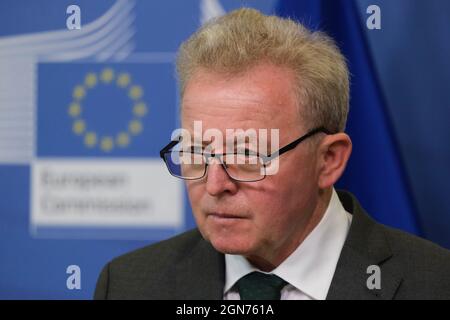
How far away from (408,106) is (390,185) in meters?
0.22

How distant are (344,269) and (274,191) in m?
0.23

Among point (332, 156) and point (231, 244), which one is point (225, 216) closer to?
point (231, 244)

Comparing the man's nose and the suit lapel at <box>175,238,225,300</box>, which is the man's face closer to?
the man's nose

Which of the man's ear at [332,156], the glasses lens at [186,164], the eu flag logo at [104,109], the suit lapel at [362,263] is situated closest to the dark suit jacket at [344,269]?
the suit lapel at [362,263]

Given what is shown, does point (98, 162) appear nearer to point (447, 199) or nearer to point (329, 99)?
point (329, 99)

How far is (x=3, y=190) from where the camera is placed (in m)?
1.91

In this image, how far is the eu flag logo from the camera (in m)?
1.82

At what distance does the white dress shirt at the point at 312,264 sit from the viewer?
4.26 ft

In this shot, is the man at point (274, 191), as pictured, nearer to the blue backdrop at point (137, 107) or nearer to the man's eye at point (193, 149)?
the man's eye at point (193, 149)

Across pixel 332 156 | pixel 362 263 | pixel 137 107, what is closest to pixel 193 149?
pixel 332 156

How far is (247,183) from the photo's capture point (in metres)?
1.20

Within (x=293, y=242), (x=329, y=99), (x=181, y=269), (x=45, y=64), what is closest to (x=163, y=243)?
(x=181, y=269)

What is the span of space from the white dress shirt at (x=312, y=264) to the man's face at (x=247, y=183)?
0.08 metres

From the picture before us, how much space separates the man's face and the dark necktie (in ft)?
0.26
